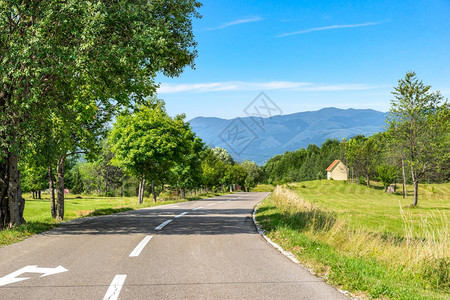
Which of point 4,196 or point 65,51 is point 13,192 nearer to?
point 4,196

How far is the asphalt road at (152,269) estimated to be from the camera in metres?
5.40

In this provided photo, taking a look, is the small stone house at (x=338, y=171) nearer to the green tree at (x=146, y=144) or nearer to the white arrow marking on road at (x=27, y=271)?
the green tree at (x=146, y=144)

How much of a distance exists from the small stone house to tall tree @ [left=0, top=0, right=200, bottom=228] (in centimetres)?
9615

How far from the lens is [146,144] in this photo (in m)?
33.1

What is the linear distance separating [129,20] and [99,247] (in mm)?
6842

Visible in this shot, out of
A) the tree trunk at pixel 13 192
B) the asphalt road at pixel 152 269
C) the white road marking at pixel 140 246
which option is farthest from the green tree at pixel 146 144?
the white road marking at pixel 140 246

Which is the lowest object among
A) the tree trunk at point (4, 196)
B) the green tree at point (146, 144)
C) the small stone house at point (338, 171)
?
the small stone house at point (338, 171)

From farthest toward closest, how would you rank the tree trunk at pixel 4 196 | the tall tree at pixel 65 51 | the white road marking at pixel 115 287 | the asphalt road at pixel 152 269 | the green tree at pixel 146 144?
the green tree at pixel 146 144, the tree trunk at pixel 4 196, the tall tree at pixel 65 51, the asphalt road at pixel 152 269, the white road marking at pixel 115 287

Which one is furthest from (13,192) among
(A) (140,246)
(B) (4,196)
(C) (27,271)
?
(C) (27,271)

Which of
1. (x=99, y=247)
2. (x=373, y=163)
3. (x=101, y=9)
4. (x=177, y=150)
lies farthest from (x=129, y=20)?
(x=373, y=163)

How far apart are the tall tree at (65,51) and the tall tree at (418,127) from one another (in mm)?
25886

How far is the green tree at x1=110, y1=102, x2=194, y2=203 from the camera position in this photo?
3297cm

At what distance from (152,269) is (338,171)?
104 metres

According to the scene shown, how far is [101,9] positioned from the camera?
1073 cm
